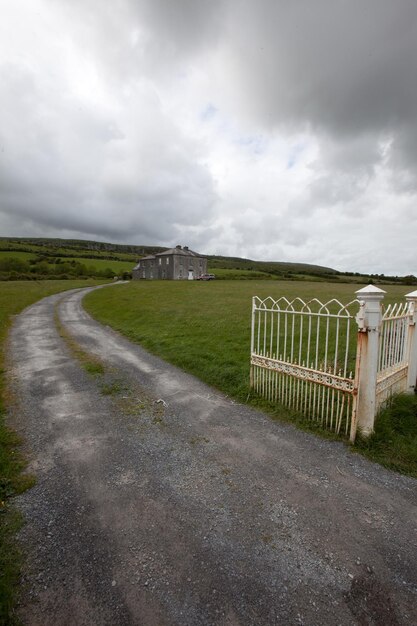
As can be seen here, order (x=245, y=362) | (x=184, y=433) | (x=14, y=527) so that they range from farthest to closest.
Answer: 1. (x=245, y=362)
2. (x=184, y=433)
3. (x=14, y=527)

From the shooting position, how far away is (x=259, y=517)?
3.47 metres

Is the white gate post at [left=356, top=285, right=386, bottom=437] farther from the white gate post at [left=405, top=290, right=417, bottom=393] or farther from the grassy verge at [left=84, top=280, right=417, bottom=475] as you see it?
the white gate post at [left=405, top=290, right=417, bottom=393]

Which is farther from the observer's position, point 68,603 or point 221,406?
point 221,406

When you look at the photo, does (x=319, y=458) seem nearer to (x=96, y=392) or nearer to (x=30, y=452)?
(x=30, y=452)

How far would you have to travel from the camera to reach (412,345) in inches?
250

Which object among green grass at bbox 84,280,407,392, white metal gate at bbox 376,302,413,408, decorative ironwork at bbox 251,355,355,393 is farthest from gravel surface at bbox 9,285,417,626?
green grass at bbox 84,280,407,392

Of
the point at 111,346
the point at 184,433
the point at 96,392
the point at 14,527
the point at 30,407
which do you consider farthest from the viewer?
the point at 111,346

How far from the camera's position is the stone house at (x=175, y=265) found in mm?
73875

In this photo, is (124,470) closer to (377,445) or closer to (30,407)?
(30,407)

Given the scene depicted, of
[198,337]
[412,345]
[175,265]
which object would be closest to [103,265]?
[175,265]

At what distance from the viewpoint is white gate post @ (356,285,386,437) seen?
4816mm

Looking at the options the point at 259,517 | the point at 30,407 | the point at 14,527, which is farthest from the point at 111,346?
the point at 259,517

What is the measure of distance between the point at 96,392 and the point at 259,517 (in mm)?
4987

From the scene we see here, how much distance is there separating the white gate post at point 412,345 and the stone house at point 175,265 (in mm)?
68867
